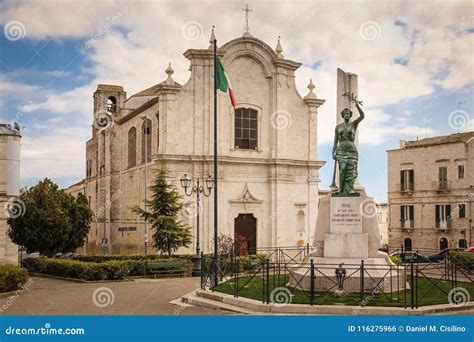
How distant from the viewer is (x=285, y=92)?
A: 36.3 m

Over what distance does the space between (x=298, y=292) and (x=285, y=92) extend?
21.8 m

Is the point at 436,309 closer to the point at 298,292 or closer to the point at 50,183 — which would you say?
the point at 298,292

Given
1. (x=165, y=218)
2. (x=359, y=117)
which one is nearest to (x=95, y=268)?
(x=165, y=218)

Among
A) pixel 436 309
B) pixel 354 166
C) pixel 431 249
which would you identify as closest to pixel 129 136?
pixel 431 249

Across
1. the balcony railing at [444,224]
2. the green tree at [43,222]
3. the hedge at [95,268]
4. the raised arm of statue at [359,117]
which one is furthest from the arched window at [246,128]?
the raised arm of statue at [359,117]

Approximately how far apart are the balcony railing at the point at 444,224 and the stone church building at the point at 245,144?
12280mm

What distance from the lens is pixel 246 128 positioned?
35.3m

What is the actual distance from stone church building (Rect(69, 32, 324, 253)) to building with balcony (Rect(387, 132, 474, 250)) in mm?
12402

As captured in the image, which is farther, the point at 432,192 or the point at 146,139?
the point at 432,192

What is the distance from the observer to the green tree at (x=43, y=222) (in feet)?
104

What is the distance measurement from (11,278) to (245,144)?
62.5ft

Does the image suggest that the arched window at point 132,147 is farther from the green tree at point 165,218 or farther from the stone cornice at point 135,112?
the green tree at point 165,218

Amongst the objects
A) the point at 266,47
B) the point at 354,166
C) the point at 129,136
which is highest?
the point at 266,47

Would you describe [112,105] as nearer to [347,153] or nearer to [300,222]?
[300,222]
